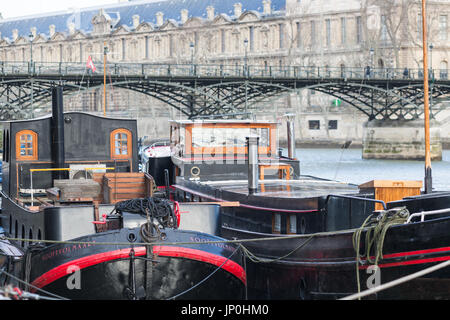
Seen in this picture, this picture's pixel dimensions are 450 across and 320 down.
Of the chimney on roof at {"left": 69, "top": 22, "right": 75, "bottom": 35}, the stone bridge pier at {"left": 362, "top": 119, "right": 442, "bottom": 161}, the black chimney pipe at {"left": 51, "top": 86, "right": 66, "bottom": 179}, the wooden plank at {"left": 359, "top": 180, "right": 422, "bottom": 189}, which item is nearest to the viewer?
the wooden plank at {"left": 359, "top": 180, "right": 422, "bottom": 189}

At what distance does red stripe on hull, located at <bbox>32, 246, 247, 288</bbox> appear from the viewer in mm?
10492

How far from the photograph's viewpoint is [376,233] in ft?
35.7

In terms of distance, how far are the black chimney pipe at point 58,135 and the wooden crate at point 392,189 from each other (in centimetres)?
531

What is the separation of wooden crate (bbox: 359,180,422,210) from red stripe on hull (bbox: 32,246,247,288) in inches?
112

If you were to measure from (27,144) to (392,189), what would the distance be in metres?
6.45

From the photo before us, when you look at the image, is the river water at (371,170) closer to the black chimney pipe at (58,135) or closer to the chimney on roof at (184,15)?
the black chimney pipe at (58,135)

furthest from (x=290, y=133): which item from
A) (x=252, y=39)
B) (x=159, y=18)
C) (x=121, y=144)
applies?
(x=159, y=18)

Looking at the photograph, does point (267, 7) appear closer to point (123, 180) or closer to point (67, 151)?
point (67, 151)

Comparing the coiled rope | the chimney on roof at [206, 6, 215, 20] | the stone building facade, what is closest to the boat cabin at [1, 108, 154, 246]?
the coiled rope

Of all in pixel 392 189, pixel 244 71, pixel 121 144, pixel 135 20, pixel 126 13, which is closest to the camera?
pixel 392 189

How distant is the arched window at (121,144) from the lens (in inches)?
625

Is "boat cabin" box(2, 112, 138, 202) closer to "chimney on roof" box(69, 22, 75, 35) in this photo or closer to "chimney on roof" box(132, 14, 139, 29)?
"chimney on roof" box(132, 14, 139, 29)

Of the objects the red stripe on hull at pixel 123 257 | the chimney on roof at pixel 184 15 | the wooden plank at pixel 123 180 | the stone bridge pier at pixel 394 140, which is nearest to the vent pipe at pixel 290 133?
the wooden plank at pixel 123 180
